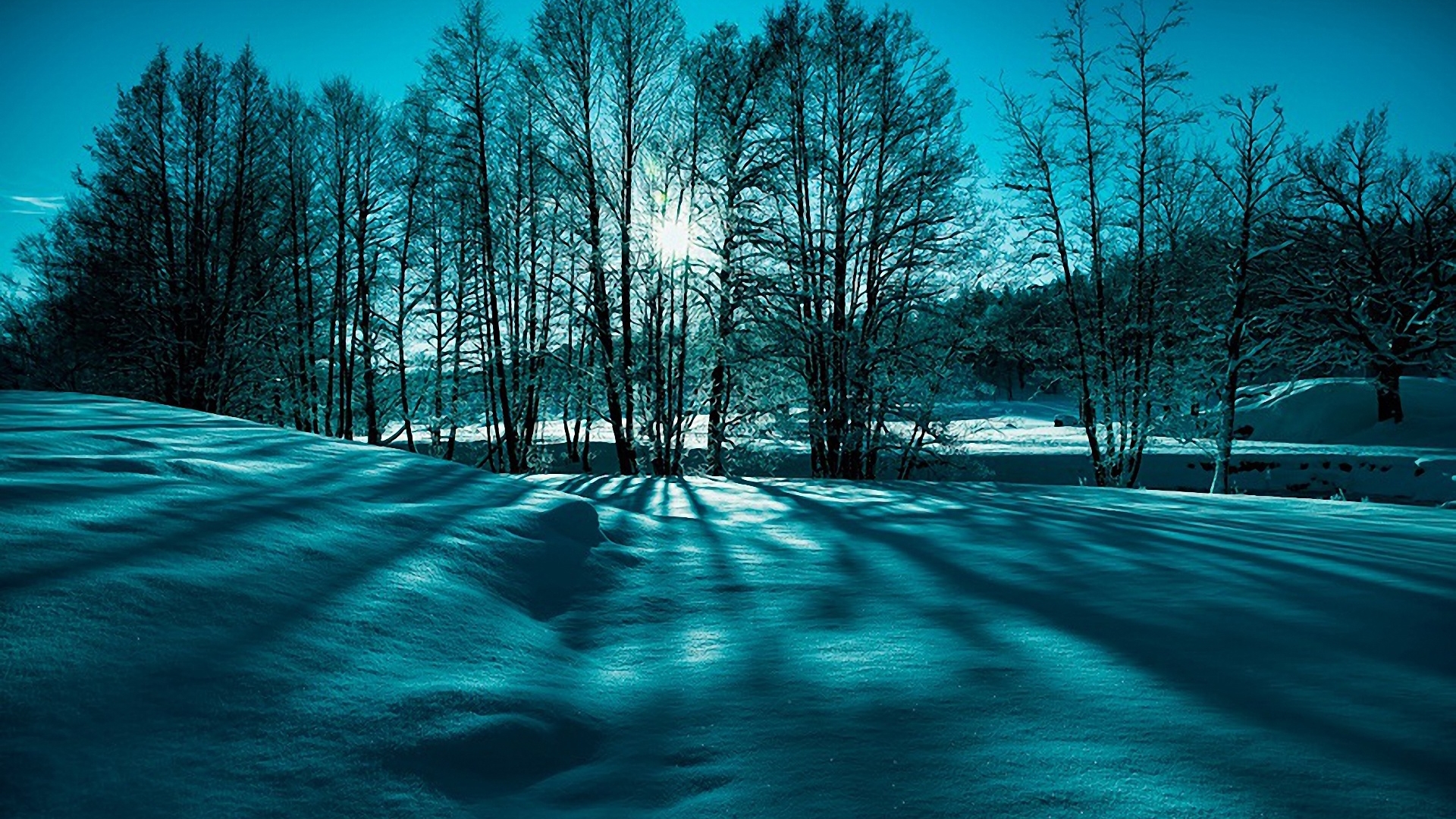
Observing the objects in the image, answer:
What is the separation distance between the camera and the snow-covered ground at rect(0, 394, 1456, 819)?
117 centimetres

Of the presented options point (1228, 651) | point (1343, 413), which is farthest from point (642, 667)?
point (1343, 413)

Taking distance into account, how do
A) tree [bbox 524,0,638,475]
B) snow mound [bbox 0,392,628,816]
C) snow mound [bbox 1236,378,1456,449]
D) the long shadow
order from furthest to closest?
snow mound [bbox 1236,378,1456,449] < tree [bbox 524,0,638,475] < the long shadow < snow mound [bbox 0,392,628,816]

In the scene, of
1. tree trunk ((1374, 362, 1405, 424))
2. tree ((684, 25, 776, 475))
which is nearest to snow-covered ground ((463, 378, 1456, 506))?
tree trunk ((1374, 362, 1405, 424))

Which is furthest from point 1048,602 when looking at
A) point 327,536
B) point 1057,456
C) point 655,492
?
point 1057,456

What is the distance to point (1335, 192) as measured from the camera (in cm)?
1678

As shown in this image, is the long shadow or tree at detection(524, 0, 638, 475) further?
tree at detection(524, 0, 638, 475)

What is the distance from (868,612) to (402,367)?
15.8 metres

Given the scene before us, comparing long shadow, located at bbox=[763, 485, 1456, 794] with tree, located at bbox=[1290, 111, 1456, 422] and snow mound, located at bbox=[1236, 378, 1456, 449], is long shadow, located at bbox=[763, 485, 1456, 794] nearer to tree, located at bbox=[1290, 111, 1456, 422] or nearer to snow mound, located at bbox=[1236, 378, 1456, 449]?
tree, located at bbox=[1290, 111, 1456, 422]

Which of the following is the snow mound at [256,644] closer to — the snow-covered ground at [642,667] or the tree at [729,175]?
the snow-covered ground at [642,667]

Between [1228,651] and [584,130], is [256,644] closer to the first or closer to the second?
[1228,651]

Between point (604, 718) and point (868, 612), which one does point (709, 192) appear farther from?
point (604, 718)

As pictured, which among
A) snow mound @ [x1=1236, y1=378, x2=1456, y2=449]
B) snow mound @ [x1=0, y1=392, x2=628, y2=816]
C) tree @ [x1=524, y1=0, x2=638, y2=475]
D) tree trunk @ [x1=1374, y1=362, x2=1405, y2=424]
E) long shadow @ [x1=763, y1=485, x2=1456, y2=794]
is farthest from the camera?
tree trunk @ [x1=1374, y1=362, x2=1405, y2=424]

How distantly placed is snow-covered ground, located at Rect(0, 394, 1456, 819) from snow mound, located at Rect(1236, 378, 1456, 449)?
72.9ft

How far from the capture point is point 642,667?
6.40 ft
